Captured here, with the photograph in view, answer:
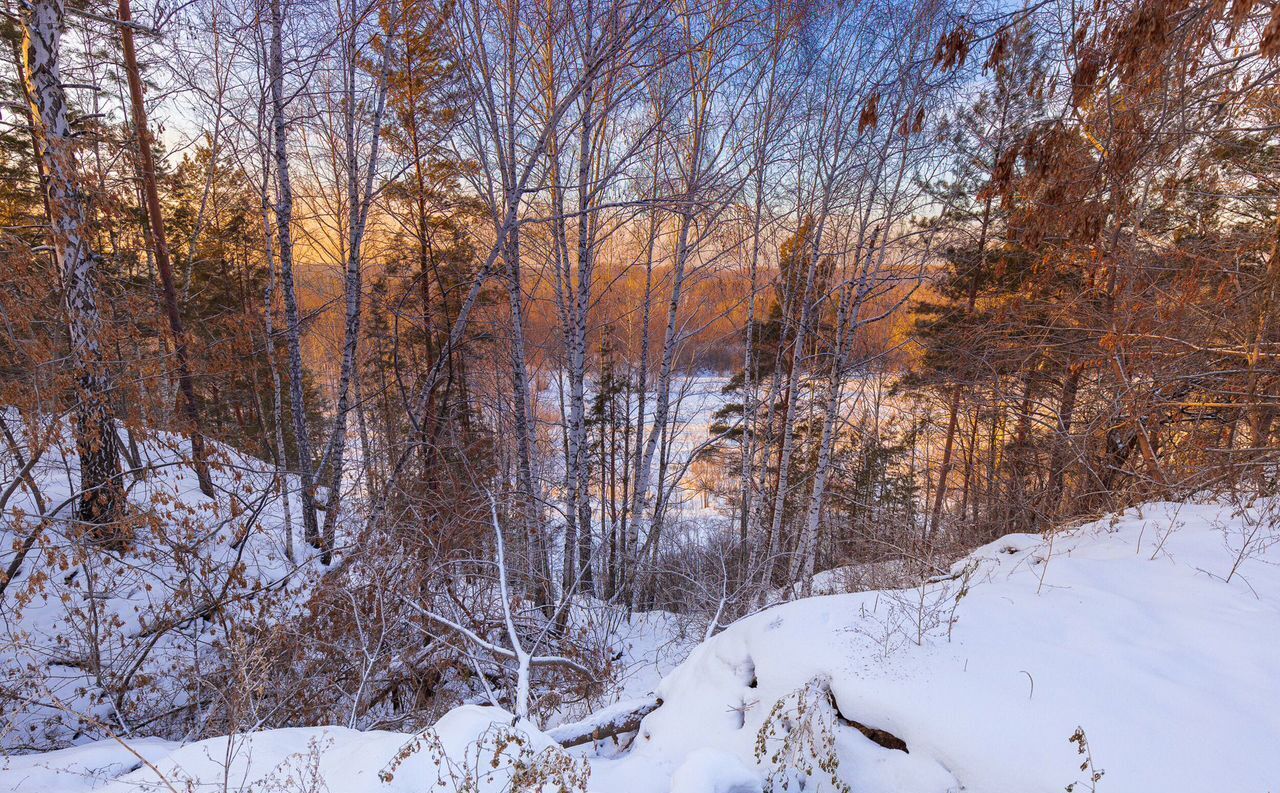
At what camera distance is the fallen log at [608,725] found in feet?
11.7

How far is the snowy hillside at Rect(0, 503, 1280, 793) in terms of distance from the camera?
84.1 inches

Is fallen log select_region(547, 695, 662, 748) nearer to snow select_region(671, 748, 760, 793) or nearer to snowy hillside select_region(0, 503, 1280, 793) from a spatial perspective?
snowy hillside select_region(0, 503, 1280, 793)

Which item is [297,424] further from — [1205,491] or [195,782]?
[1205,491]

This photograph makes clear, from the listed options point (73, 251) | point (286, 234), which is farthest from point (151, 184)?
point (73, 251)

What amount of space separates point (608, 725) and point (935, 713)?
222 cm

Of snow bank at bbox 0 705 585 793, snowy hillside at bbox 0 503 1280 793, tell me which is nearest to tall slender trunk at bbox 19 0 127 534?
snow bank at bbox 0 705 585 793

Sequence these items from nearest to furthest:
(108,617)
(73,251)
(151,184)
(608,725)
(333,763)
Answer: (333,763)
(608,725)
(108,617)
(73,251)
(151,184)

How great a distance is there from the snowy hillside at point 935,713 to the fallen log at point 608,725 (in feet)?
0.33

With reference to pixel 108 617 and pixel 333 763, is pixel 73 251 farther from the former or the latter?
pixel 333 763

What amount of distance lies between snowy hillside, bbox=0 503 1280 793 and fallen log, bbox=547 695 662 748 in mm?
100

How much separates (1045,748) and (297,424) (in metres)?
9.13

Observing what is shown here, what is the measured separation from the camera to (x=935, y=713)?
2.43m

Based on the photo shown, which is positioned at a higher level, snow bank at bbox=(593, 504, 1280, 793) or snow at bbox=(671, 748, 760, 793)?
snow bank at bbox=(593, 504, 1280, 793)

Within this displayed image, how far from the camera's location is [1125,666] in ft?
8.39
